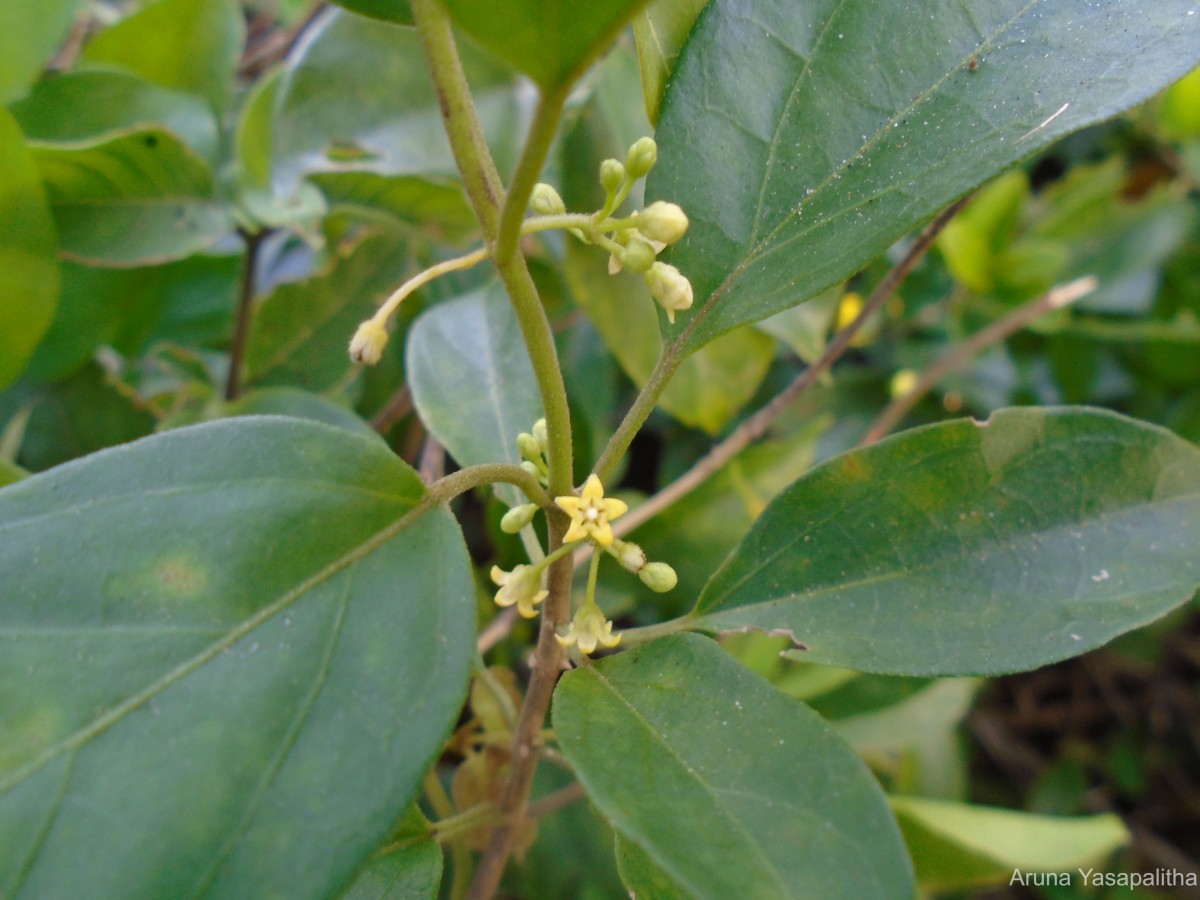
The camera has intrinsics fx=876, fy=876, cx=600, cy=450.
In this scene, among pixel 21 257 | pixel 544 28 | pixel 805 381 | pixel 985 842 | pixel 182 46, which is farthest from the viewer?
pixel 182 46

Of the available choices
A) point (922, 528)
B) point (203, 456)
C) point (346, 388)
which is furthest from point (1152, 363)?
point (203, 456)

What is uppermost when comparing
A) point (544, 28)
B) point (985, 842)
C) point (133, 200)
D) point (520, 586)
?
point (544, 28)

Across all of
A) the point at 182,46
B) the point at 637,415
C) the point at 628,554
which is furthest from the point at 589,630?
the point at 182,46

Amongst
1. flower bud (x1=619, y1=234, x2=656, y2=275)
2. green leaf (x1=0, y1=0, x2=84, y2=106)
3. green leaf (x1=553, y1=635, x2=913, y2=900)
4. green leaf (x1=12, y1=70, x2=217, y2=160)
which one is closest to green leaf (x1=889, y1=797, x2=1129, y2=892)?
green leaf (x1=553, y1=635, x2=913, y2=900)

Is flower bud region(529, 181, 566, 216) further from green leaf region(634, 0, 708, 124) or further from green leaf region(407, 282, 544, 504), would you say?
green leaf region(407, 282, 544, 504)

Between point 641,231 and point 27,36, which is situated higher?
point 27,36

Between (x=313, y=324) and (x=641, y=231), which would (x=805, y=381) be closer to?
(x=641, y=231)

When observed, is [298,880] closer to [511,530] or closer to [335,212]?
[511,530]
